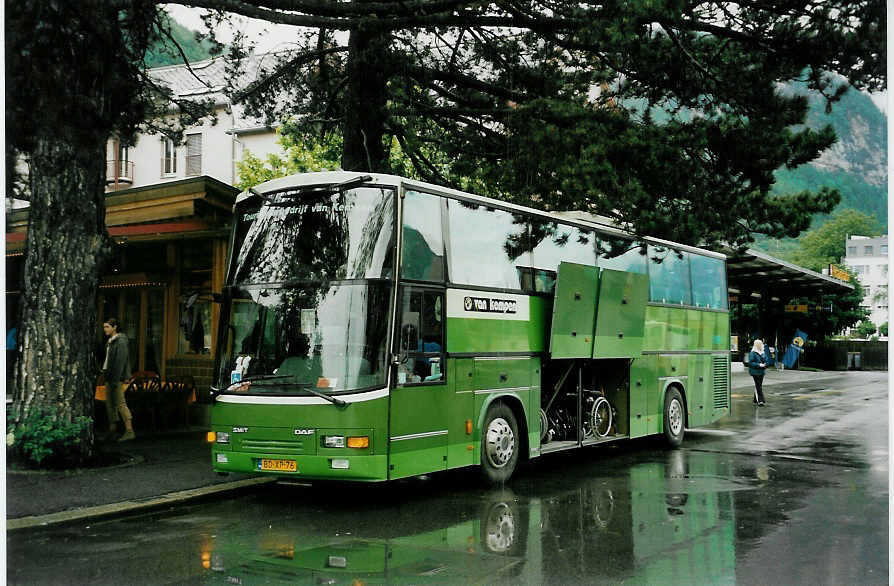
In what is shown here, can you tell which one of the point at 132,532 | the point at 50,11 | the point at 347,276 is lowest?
the point at 132,532

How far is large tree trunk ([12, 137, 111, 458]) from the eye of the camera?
11.5 meters

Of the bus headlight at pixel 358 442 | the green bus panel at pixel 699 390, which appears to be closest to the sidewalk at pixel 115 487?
the bus headlight at pixel 358 442

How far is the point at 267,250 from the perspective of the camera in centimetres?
1044

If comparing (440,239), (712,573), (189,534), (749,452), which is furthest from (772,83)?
(189,534)

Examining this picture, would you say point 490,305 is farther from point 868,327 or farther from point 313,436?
point 868,327

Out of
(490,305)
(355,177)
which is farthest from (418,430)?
(355,177)

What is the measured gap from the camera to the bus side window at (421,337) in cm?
1005

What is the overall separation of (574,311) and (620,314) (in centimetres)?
147

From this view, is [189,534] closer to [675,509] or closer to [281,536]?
[281,536]

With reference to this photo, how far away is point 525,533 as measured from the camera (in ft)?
27.9

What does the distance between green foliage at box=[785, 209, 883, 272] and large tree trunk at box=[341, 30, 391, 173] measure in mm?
7978

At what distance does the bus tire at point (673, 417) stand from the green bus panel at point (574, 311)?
3.29 metres

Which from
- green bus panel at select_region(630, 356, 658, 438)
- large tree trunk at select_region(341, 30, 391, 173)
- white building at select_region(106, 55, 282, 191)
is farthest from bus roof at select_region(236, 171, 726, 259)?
white building at select_region(106, 55, 282, 191)

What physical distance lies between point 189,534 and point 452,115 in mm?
12222
